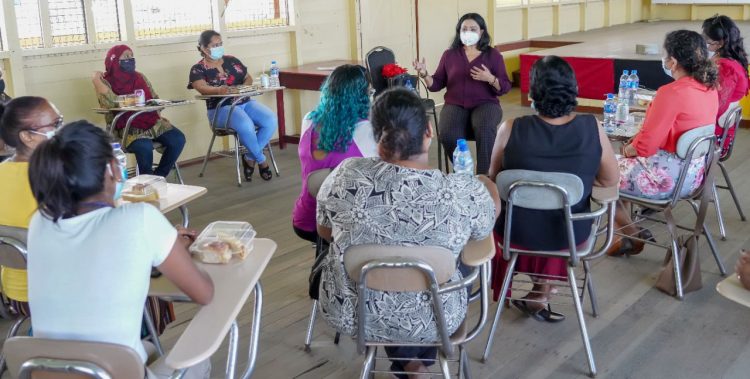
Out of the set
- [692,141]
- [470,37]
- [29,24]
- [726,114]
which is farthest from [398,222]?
[29,24]

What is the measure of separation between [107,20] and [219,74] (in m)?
0.89

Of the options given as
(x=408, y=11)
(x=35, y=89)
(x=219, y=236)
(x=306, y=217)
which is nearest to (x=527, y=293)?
(x=306, y=217)

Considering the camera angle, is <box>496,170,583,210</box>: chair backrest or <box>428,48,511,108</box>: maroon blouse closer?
<box>496,170,583,210</box>: chair backrest

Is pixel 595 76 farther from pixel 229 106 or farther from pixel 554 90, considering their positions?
pixel 554 90

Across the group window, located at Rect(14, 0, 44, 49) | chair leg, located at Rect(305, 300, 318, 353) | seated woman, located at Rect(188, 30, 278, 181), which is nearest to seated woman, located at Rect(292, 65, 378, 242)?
chair leg, located at Rect(305, 300, 318, 353)

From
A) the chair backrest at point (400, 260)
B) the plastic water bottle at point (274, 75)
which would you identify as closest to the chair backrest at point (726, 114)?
the chair backrest at point (400, 260)

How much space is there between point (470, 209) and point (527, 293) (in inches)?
55.7

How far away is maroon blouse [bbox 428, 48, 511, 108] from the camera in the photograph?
4664mm

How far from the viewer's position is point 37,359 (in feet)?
5.17

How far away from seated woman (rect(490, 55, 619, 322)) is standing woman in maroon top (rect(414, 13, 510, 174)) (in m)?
1.77

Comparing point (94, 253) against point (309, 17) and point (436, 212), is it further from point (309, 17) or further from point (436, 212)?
point (309, 17)

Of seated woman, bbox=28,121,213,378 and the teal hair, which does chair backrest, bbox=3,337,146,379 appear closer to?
seated woman, bbox=28,121,213,378

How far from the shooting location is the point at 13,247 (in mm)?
2197

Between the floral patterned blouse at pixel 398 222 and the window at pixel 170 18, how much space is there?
4063 mm
